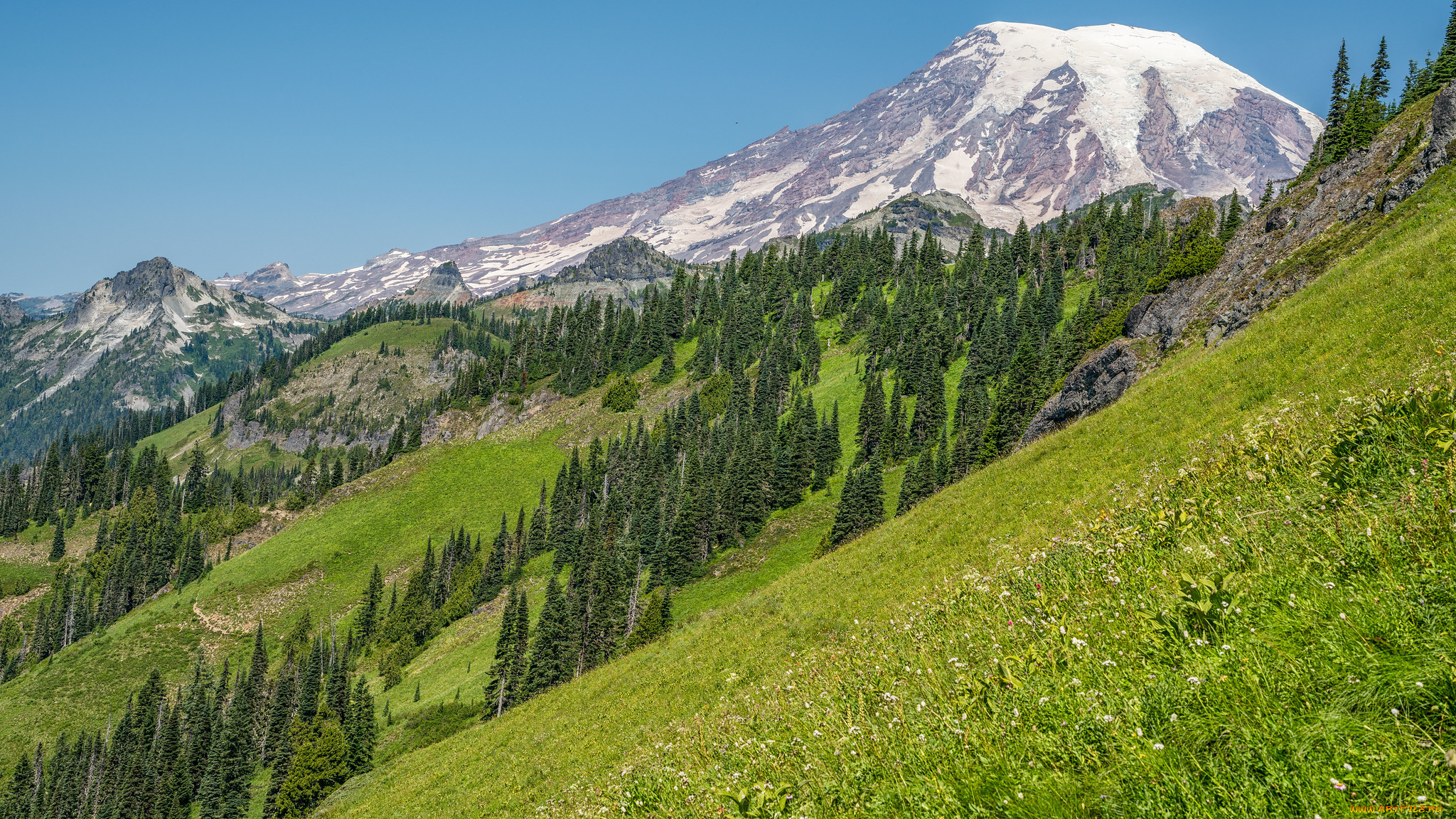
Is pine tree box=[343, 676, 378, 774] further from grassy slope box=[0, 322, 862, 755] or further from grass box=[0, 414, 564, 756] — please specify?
grass box=[0, 414, 564, 756]

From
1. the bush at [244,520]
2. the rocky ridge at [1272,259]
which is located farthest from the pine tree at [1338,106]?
the bush at [244,520]

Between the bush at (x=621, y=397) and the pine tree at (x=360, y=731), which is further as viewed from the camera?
the bush at (x=621, y=397)

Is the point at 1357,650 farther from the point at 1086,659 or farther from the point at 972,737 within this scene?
the point at 972,737

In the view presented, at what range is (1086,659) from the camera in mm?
6410

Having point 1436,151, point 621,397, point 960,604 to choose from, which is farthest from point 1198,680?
point 621,397

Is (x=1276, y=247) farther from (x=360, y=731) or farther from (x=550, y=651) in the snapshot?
(x=360, y=731)

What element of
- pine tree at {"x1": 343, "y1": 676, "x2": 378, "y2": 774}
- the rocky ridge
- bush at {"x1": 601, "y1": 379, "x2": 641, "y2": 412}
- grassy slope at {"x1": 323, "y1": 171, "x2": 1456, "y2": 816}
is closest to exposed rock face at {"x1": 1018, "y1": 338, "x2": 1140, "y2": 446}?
the rocky ridge

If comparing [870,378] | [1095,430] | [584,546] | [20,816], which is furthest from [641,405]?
[1095,430]

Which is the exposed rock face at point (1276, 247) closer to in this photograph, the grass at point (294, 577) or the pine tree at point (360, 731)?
the pine tree at point (360, 731)

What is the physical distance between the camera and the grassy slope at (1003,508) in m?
20.8

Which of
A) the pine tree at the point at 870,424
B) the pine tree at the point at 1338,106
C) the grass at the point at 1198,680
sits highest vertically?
the pine tree at the point at 1338,106

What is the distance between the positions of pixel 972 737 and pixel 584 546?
96.1m

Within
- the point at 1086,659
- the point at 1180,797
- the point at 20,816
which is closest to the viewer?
the point at 1180,797

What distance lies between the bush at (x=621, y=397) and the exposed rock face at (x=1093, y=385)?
126544 millimetres
